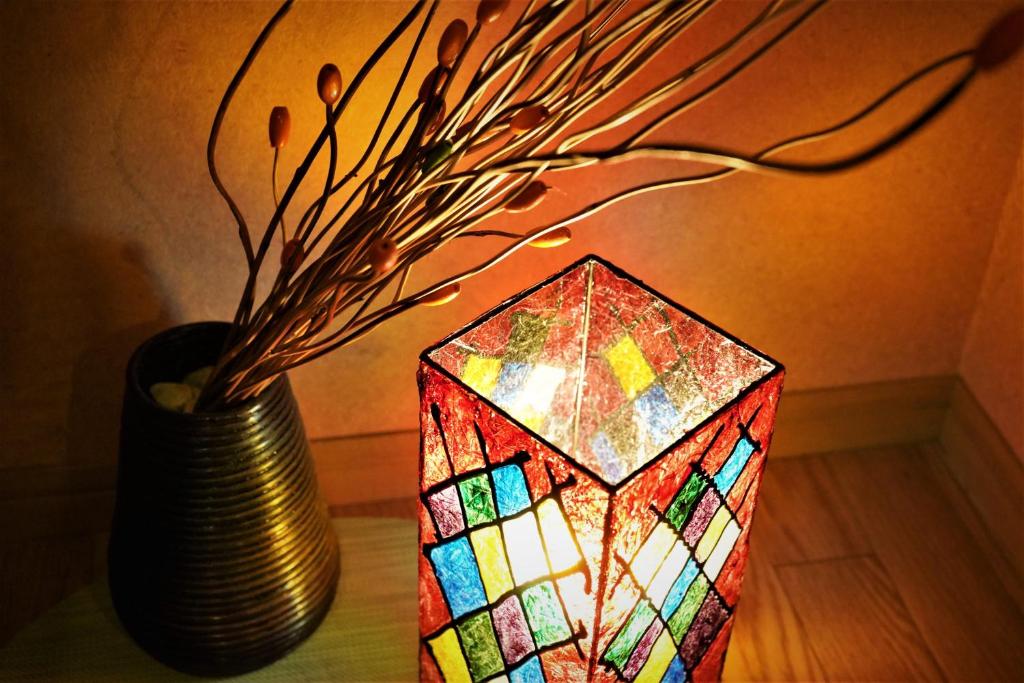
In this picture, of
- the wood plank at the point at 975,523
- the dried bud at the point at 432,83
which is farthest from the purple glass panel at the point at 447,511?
the wood plank at the point at 975,523

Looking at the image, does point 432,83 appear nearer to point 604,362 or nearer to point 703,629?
point 604,362

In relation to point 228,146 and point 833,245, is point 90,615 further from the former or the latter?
point 833,245

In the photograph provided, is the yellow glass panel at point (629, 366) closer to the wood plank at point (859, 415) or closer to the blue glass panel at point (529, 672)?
the blue glass panel at point (529, 672)

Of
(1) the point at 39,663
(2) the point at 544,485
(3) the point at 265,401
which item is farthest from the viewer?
(1) the point at 39,663

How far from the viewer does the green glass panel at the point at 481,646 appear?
3.19ft

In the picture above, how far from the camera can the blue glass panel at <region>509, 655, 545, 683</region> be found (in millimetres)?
952

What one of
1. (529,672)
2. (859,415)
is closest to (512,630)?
(529,672)

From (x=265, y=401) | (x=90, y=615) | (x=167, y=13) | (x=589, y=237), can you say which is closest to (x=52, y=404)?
(x=90, y=615)

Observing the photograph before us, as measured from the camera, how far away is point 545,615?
3.01 feet

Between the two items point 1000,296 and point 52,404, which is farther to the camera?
point 1000,296

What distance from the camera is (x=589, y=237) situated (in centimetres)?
125

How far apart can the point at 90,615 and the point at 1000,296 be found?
117 centimetres

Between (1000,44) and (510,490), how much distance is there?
0.51 meters

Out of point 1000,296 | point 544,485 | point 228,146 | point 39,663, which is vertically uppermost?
point 228,146
